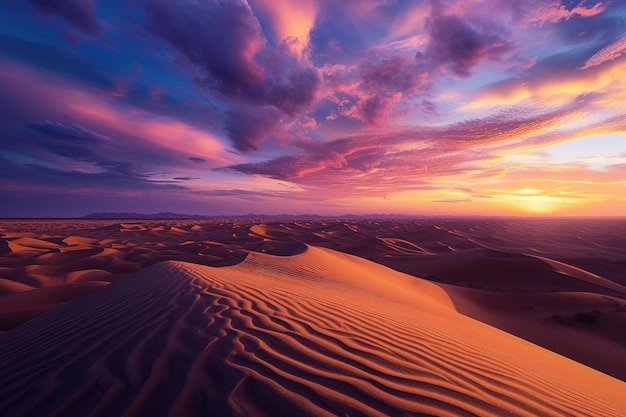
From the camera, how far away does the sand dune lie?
1.81m

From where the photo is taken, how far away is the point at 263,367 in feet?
6.93

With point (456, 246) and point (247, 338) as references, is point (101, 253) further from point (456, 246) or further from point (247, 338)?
point (456, 246)

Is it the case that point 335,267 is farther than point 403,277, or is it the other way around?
point 403,277

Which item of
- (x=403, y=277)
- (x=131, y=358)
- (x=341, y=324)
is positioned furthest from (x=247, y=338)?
(x=403, y=277)

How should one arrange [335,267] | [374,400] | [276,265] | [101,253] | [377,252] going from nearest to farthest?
[374,400]
[276,265]
[335,267]
[101,253]
[377,252]

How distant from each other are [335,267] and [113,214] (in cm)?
20136

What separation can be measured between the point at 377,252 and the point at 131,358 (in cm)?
2047

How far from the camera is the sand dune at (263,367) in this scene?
1.81 m

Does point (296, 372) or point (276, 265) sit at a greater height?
point (296, 372)

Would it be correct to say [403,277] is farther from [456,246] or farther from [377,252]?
[456,246]

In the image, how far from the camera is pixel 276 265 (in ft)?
29.9

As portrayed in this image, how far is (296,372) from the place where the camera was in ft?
6.81

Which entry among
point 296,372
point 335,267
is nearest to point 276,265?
point 335,267

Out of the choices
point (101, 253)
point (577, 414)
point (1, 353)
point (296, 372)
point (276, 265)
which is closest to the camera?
point (296, 372)
